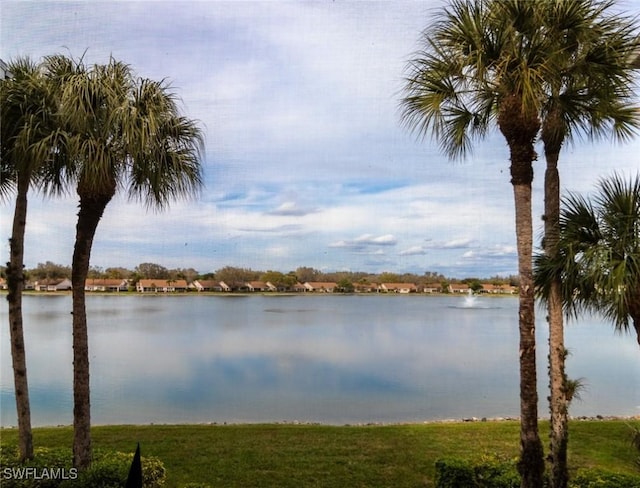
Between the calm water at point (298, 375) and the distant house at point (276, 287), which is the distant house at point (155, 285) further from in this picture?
the distant house at point (276, 287)

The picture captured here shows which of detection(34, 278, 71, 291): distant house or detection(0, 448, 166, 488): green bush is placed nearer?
detection(0, 448, 166, 488): green bush

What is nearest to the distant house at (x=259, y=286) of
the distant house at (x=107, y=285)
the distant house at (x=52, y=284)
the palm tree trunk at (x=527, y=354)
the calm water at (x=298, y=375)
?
the calm water at (x=298, y=375)

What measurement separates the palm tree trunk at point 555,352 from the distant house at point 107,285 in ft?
62.9

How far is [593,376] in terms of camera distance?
15445mm

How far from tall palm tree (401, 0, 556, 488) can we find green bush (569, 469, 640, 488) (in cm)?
66

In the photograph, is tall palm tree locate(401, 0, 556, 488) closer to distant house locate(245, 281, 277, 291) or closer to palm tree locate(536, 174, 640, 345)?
palm tree locate(536, 174, 640, 345)

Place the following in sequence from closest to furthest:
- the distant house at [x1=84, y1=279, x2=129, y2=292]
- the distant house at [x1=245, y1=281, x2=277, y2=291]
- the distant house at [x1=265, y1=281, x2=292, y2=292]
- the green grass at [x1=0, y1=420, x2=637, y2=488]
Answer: the green grass at [x1=0, y1=420, x2=637, y2=488]
the distant house at [x1=84, y1=279, x2=129, y2=292]
the distant house at [x1=245, y1=281, x2=277, y2=291]
the distant house at [x1=265, y1=281, x2=292, y2=292]

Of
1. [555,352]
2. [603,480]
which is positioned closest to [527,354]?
[555,352]

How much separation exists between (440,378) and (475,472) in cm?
1155

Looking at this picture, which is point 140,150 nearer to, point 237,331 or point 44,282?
point 44,282

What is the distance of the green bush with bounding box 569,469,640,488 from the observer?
4254 mm

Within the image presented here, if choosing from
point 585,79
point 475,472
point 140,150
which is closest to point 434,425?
point 475,472

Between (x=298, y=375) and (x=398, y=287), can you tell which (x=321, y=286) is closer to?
(x=398, y=287)

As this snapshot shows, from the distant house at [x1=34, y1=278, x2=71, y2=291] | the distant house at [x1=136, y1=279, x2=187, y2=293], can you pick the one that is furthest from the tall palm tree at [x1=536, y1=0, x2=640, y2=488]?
the distant house at [x1=136, y1=279, x2=187, y2=293]
